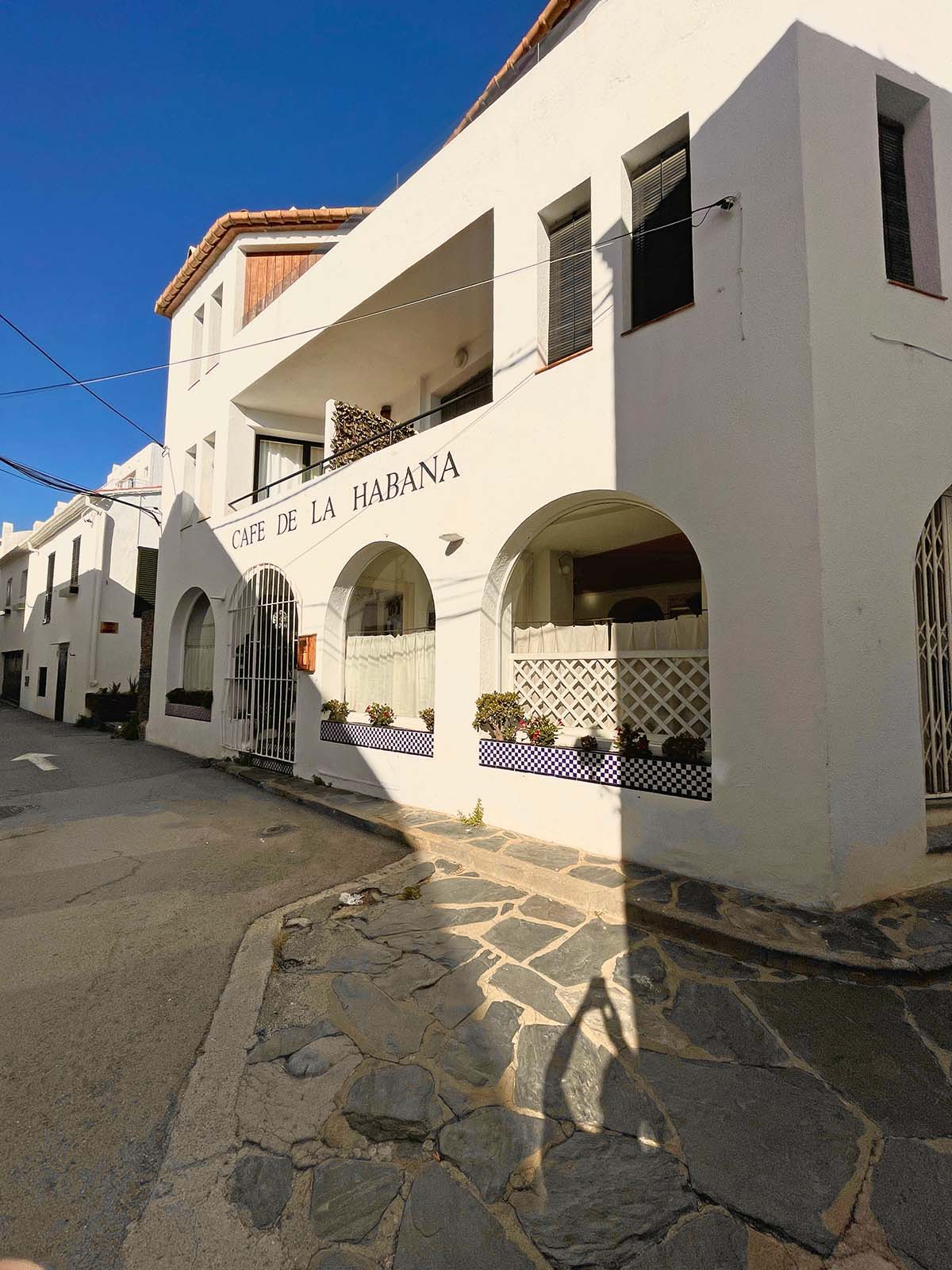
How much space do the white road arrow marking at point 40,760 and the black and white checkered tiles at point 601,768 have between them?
8301 millimetres

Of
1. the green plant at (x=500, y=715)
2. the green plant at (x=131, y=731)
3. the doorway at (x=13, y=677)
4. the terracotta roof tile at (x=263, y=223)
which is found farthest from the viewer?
the doorway at (x=13, y=677)

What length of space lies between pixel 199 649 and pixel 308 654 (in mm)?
5265

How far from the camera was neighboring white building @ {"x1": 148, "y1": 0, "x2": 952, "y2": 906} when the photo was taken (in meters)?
4.00

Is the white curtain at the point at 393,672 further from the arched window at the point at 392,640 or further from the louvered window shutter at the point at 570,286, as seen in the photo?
the louvered window shutter at the point at 570,286

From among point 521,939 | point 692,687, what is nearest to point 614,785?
point 692,687

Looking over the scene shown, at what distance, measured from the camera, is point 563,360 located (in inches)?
215

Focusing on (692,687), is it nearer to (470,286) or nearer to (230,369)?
(470,286)

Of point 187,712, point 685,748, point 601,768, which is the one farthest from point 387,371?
point 685,748

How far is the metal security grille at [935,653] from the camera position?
4715 mm

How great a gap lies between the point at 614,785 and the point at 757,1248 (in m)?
3.12

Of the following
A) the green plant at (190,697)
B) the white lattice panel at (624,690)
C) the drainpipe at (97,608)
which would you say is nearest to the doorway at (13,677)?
the drainpipe at (97,608)

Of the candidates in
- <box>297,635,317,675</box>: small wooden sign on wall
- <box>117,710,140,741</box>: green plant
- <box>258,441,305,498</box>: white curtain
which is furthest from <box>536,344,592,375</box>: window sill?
<box>117,710,140,741</box>: green plant

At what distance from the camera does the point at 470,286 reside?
729cm

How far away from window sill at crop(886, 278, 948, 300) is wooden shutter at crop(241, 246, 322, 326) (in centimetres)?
1000
